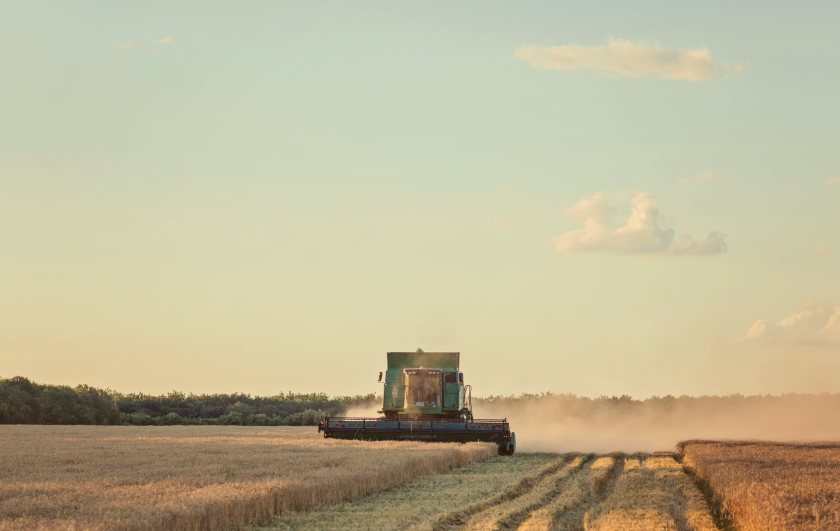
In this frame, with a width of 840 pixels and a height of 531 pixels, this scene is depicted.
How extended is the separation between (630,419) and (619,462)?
41.8 metres

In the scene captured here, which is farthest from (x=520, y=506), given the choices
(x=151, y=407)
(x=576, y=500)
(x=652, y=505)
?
(x=151, y=407)

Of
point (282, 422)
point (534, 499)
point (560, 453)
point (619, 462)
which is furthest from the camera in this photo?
point (282, 422)

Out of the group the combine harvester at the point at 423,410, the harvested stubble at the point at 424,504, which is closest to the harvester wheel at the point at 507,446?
the combine harvester at the point at 423,410

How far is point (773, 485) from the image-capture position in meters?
23.8

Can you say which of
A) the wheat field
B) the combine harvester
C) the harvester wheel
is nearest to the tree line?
the combine harvester

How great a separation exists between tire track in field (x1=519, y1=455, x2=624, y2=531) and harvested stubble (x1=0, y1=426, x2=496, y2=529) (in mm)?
3848

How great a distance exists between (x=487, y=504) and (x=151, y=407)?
6338 centimetres

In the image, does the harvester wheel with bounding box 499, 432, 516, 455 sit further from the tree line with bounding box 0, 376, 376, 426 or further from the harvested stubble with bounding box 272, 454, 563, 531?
the tree line with bounding box 0, 376, 376, 426

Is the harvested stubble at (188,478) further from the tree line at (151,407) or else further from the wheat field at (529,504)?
the tree line at (151,407)

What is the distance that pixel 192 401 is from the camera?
85000 millimetres

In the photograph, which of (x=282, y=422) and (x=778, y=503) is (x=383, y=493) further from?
(x=282, y=422)

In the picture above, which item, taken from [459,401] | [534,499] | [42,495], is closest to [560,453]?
[459,401]

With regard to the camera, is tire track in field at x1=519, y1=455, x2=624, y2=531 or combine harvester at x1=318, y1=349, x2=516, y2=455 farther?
combine harvester at x1=318, y1=349, x2=516, y2=455

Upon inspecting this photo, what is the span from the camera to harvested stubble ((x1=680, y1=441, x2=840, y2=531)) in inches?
717
